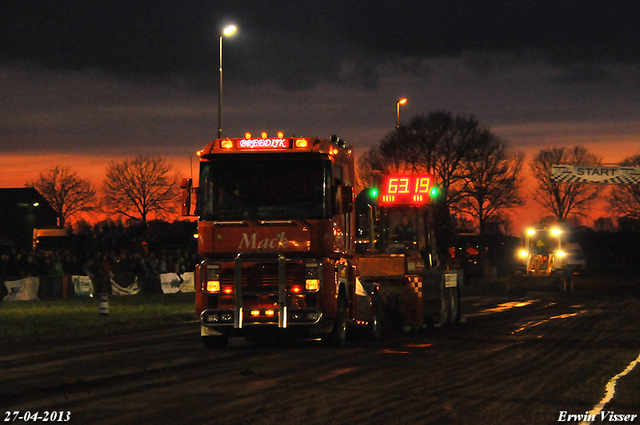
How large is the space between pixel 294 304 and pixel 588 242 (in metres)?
71.3

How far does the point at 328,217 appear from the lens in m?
15.2

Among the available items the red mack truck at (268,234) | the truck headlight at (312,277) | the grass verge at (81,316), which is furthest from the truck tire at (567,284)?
the truck headlight at (312,277)

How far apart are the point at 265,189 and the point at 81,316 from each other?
10.4 metres

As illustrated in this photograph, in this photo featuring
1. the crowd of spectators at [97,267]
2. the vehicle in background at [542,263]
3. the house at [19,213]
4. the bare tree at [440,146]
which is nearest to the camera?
the crowd of spectators at [97,267]

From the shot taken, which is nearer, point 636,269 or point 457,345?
point 457,345

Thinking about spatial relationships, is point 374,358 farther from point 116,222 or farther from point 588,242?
point 116,222

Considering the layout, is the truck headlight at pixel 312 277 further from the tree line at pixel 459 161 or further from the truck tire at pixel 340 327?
the tree line at pixel 459 161

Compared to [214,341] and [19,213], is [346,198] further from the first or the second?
[19,213]

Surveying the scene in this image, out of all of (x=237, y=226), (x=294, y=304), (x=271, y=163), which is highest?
(x=271, y=163)

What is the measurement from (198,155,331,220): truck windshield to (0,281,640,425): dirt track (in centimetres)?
241

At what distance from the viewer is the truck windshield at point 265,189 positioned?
15.2 meters

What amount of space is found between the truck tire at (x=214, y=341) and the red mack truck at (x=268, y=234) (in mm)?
536

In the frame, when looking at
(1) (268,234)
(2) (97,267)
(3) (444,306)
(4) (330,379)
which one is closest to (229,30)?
(2) (97,267)

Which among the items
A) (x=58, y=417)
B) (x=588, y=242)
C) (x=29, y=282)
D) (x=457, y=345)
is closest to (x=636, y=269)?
(x=588, y=242)
